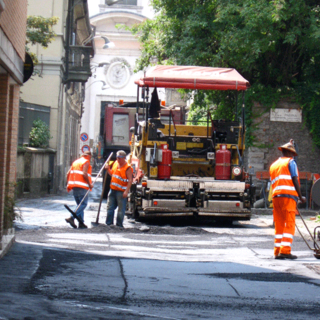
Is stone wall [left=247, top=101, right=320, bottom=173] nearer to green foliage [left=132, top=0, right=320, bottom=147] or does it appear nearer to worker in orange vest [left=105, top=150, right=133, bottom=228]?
green foliage [left=132, top=0, right=320, bottom=147]

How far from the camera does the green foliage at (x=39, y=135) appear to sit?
909 inches

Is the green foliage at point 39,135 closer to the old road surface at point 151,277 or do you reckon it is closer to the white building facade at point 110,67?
the old road surface at point 151,277

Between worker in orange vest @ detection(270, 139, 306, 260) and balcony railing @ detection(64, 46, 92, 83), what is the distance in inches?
733

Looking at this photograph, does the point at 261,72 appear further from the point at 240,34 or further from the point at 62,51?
the point at 62,51

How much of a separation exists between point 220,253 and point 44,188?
47.5 feet

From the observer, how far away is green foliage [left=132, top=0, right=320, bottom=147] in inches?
696

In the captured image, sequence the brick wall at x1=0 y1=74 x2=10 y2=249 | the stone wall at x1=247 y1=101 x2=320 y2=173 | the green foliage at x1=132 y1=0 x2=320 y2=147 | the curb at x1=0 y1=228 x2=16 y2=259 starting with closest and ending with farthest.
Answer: the curb at x1=0 y1=228 x2=16 y2=259
the brick wall at x1=0 y1=74 x2=10 y2=249
the green foliage at x1=132 y1=0 x2=320 y2=147
the stone wall at x1=247 y1=101 x2=320 y2=173

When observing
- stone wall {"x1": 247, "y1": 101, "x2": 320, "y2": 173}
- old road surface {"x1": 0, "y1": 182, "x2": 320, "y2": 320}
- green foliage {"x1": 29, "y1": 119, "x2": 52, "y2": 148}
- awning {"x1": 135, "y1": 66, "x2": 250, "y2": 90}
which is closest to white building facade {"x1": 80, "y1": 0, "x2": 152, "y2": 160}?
green foliage {"x1": 29, "y1": 119, "x2": 52, "y2": 148}

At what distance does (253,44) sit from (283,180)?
29.1 feet

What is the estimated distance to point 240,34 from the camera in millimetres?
17906

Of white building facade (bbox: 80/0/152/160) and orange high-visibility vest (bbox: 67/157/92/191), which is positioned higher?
white building facade (bbox: 80/0/152/160)

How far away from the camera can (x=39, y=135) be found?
913 inches

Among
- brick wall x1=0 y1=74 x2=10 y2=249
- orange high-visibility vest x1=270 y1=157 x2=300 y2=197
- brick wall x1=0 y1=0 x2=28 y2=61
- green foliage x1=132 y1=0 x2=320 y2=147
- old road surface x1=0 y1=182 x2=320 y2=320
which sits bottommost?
old road surface x1=0 y1=182 x2=320 y2=320

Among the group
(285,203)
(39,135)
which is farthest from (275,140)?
(285,203)
